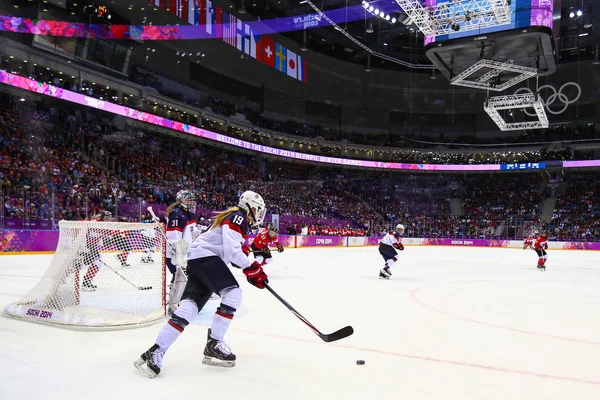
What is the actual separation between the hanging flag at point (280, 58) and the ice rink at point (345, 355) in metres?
20.4

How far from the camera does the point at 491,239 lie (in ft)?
90.4

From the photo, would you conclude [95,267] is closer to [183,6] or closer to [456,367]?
[456,367]

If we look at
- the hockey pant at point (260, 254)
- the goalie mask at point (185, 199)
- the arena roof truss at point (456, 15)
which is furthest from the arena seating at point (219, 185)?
the arena roof truss at point (456, 15)

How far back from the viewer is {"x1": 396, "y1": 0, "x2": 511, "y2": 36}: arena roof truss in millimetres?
11703

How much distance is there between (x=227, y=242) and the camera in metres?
3.31

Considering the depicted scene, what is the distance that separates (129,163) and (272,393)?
65.8 ft

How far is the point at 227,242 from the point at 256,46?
834 inches

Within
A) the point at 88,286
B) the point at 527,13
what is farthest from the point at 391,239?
the point at 527,13

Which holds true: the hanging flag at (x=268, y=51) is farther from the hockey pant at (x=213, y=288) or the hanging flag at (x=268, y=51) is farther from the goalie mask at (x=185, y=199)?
the hockey pant at (x=213, y=288)

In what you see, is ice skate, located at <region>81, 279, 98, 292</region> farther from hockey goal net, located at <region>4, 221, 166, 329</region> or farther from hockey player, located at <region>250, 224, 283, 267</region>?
hockey player, located at <region>250, 224, 283, 267</region>

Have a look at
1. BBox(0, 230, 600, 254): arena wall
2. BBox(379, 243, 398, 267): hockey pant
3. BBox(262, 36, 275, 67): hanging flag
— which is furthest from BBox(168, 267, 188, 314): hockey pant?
BBox(262, 36, 275, 67): hanging flag

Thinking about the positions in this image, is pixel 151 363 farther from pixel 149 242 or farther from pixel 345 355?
pixel 149 242

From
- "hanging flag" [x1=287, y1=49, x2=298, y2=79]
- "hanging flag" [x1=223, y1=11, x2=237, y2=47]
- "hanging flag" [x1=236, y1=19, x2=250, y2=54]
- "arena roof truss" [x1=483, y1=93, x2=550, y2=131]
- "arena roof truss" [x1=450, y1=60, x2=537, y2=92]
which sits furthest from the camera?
"hanging flag" [x1=287, y1=49, x2=298, y2=79]

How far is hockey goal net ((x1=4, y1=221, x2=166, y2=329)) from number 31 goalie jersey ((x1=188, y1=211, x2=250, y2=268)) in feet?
4.37
